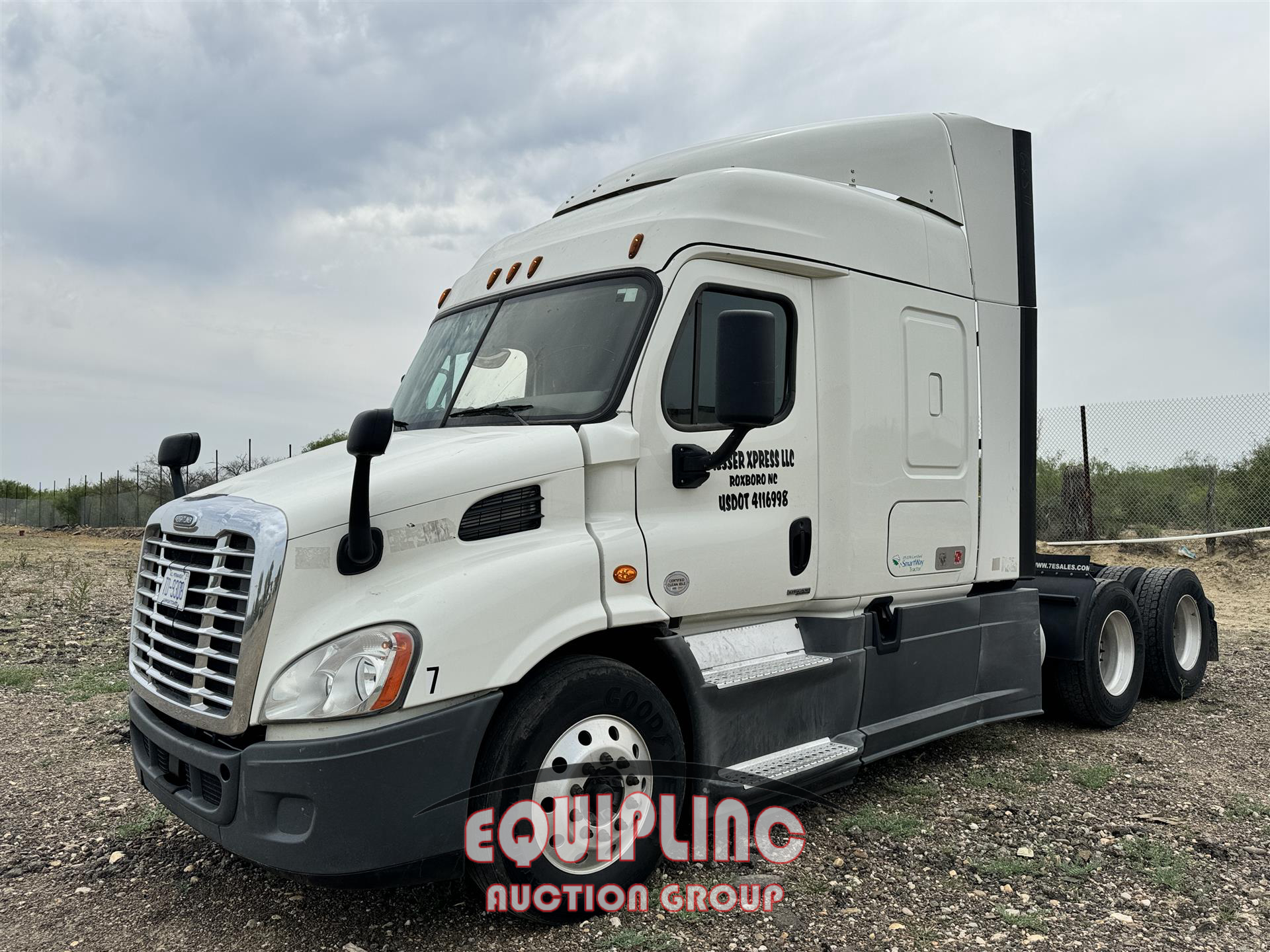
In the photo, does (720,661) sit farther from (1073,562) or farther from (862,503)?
(1073,562)

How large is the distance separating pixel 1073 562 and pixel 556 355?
495cm

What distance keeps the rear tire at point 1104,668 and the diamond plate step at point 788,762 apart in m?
2.63

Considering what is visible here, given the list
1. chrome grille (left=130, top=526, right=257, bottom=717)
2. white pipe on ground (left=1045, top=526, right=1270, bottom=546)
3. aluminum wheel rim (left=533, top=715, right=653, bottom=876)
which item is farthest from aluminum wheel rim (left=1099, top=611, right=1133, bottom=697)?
white pipe on ground (left=1045, top=526, right=1270, bottom=546)

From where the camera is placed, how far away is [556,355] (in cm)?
428

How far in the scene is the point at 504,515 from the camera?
370 cm

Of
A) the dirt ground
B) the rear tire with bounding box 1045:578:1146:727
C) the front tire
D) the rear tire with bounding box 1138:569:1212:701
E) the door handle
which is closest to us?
the front tire

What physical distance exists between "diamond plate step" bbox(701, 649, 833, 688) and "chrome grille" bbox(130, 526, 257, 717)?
6.33ft

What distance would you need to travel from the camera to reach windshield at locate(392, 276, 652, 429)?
4090 millimetres

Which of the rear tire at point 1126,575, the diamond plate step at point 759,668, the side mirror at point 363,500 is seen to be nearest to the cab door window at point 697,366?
the diamond plate step at point 759,668

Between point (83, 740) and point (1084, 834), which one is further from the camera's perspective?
point (83, 740)

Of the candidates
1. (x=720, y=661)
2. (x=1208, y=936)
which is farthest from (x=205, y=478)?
(x=1208, y=936)

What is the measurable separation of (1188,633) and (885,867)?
4817 mm

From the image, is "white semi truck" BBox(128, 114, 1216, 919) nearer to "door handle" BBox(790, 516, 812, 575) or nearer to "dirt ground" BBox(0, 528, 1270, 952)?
"door handle" BBox(790, 516, 812, 575)

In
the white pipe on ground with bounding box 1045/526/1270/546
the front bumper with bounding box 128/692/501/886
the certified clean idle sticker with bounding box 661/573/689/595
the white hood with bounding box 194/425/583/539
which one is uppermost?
the white hood with bounding box 194/425/583/539
